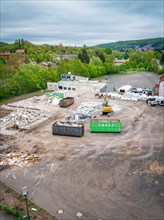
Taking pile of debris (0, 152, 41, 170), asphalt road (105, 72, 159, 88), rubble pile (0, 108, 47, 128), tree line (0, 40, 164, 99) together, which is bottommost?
pile of debris (0, 152, 41, 170)

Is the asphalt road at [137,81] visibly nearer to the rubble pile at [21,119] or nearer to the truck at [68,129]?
the rubble pile at [21,119]

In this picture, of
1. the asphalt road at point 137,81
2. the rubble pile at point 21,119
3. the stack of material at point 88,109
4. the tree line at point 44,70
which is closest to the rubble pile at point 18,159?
the rubble pile at point 21,119

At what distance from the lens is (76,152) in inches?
820

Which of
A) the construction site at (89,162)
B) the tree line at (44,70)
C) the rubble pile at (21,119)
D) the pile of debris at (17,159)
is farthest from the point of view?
the tree line at (44,70)

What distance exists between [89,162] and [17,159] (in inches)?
257

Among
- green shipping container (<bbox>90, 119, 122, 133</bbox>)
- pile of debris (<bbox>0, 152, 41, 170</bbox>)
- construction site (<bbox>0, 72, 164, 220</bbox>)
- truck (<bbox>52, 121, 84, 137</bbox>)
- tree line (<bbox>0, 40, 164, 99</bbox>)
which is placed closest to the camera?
construction site (<bbox>0, 72, 164, 220</bbox>)

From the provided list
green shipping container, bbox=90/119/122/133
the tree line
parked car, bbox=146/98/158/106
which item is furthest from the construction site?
the tree line

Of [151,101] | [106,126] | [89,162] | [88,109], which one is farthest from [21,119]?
[151,101]

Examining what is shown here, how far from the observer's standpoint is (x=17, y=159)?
19938 millimetres

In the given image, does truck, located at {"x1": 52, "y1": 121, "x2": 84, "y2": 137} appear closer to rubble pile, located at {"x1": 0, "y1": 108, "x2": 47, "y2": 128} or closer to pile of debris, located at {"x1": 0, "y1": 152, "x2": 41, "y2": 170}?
pile of debris, located at {"x1": 0, "y1": 152, "x2": 41, "y2": 170}

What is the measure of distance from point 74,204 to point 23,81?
130 ft

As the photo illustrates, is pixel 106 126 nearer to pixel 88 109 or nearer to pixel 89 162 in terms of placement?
pixel 89 162

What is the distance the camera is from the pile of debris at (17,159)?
1914 cm

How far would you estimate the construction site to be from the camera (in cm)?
1364
